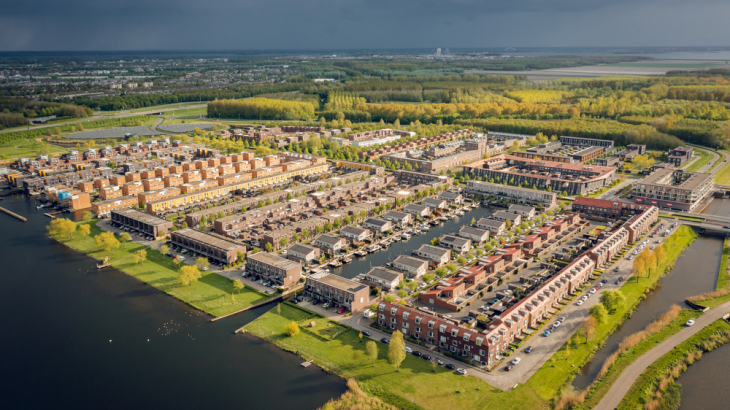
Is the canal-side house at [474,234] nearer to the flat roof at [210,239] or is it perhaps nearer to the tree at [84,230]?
the flat roof at [210,239]

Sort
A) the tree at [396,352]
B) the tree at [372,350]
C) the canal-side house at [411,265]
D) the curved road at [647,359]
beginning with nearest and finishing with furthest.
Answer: the curved road at [647,359], the tree at [396,352], the tree at [372,350], the canal-side house at [411,265]

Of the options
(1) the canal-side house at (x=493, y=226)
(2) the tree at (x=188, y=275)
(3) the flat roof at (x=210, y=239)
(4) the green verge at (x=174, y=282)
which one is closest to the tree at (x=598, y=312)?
(1) the canal-side house at (x=493, y=226)

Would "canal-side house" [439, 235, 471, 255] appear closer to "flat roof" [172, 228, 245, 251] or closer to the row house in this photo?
the row house

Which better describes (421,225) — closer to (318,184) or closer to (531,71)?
(318,184)

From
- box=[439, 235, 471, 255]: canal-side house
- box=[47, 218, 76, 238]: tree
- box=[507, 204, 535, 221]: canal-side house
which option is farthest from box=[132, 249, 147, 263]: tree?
box=[507, 204, 535, 221]: canal-side house

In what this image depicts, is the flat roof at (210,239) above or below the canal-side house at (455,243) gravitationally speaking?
above
